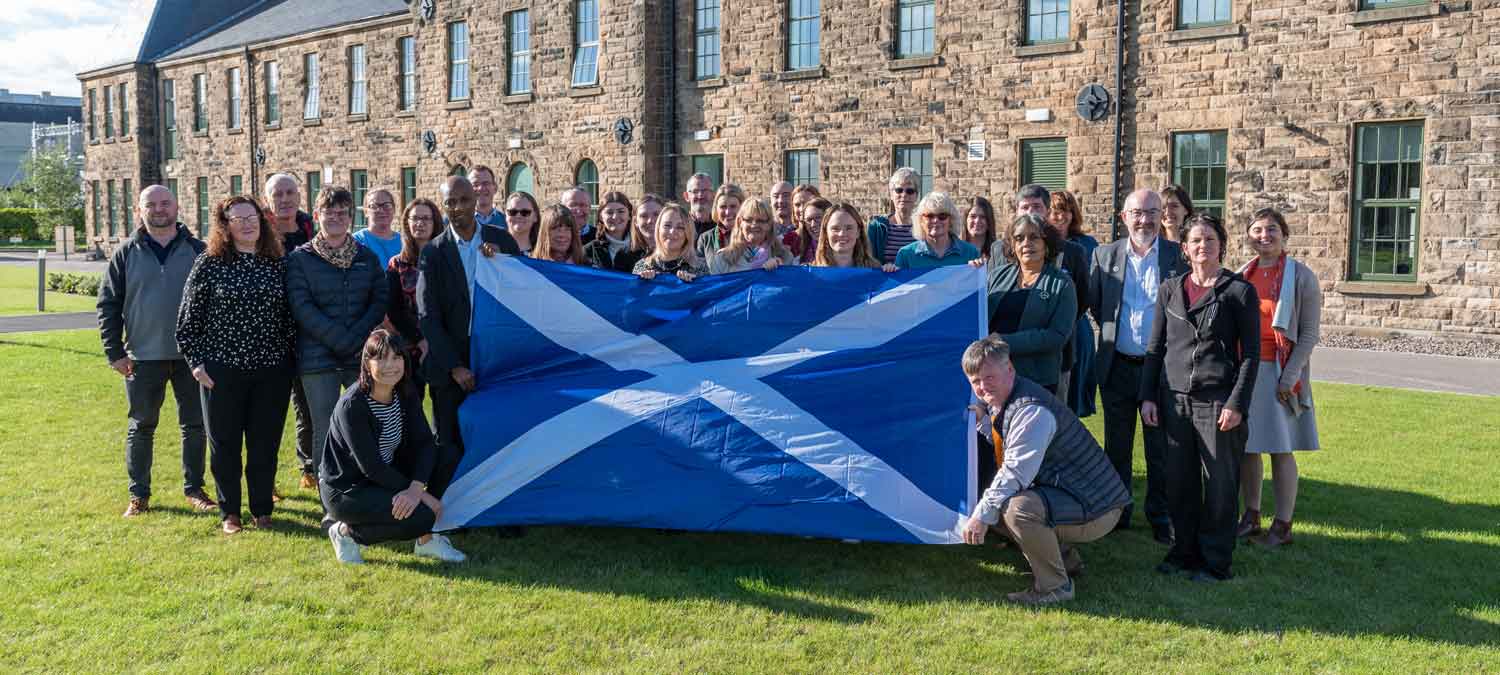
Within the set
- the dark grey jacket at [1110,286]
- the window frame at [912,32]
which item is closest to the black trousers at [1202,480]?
the dark grey jacket at [1110,286]

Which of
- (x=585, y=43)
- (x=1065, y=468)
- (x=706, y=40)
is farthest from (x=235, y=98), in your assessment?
(x=1065, y=468)

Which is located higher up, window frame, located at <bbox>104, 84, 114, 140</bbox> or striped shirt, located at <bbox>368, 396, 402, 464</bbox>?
window frame, located at <bbox>104, 84, 114, 140</bbox>

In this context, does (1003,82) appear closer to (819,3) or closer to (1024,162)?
(1024,162)

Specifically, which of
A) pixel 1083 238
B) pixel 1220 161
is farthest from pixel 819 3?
pixel 1083 238

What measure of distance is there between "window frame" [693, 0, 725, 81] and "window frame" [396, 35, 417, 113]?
34.9 feet

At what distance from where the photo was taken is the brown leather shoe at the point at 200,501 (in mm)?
7070

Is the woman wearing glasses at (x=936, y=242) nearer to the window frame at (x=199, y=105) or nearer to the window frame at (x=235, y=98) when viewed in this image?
the window frame at (x=235, y=98)

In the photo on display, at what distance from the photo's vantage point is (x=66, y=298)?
2564 cm

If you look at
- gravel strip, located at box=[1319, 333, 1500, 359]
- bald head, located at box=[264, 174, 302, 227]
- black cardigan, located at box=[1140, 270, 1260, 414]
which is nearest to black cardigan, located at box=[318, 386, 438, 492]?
bald head, located at box=[264, 174, 302, 227]

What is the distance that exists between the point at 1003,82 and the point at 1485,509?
12.9 meters

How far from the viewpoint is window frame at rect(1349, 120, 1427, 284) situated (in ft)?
51.9

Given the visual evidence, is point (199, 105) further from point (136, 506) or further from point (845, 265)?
point (845, 265)

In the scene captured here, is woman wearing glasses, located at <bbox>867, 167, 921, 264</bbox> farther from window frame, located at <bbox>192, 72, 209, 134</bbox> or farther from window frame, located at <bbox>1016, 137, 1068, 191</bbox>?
window frame, located at <bbox>192, 72, 209, 134</bbox>

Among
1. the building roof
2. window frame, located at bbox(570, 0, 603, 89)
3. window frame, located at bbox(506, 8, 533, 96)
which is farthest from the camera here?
the building roof
